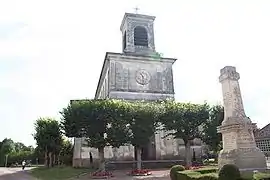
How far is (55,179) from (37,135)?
1497cm

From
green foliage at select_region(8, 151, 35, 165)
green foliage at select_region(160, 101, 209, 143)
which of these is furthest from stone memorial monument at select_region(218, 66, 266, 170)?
green foliage at select_region(8, 151, 35, 165)

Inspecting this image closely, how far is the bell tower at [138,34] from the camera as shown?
1661 inches

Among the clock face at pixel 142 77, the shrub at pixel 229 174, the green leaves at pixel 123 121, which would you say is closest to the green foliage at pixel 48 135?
the green leaves at pixel 123 121

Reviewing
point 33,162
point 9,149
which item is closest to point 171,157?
point 33,162

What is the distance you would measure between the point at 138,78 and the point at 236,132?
25.1 meters

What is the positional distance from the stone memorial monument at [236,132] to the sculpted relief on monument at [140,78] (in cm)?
2290

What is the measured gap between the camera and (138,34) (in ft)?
143

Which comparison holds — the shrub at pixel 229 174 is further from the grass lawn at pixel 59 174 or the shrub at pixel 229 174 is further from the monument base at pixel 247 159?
the grass lawn at pixel 59 174

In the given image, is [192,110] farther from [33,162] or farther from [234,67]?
[33,162]

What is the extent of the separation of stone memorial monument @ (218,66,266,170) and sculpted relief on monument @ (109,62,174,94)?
22899 mm

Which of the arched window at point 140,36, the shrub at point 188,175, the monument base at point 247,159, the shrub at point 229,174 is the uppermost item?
the arched window at point 140,36

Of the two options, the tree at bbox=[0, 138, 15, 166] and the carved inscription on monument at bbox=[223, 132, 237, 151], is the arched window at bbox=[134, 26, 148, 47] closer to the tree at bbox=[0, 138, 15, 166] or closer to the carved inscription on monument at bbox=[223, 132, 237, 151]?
the carved inscription on monument at bbox=[223, 132, 237, 151]

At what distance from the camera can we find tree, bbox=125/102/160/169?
96.3 feet

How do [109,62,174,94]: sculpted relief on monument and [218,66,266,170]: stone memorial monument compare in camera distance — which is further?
[109,62,174,94]: sculpted relief on monument
